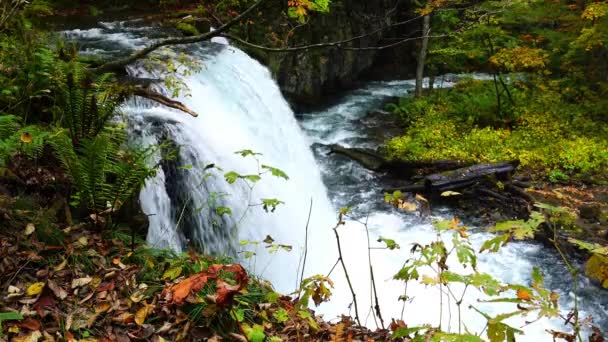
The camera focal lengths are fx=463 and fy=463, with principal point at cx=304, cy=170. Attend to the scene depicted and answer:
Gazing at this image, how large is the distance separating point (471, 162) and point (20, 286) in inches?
402

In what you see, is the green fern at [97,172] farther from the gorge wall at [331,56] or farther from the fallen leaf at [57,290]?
the gorge wall at [331,56]

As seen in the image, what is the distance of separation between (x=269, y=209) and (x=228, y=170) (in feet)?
2.71

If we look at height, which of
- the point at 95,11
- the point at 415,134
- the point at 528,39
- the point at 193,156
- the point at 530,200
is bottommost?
the point at 530,200

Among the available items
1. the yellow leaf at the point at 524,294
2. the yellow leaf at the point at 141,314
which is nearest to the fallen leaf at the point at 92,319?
the yellow leaf at the point at 141,314

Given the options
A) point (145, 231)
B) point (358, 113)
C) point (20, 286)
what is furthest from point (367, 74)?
point (20, 286)

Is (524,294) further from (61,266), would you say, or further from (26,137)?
(26,137)

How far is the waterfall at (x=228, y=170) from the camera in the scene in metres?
5.64

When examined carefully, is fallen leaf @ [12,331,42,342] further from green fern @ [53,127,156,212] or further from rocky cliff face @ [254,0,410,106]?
rocky cliff face @ [254,0,410,106]

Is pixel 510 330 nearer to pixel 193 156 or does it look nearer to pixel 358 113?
pixel 193 156

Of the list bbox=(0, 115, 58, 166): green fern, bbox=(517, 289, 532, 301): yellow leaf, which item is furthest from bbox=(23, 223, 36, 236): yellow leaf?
bbox=(517, 289, 532, 301): yellow leaf

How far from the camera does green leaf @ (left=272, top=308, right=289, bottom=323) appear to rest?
130 inches

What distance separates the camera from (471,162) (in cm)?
1127

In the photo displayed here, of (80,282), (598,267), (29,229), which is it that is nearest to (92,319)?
(80,282)

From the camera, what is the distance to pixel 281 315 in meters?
3.31
